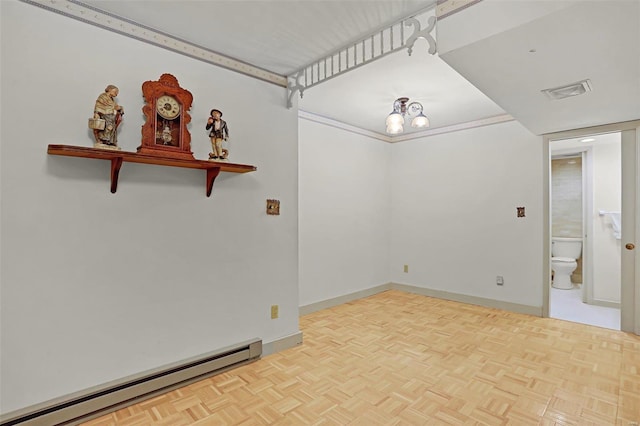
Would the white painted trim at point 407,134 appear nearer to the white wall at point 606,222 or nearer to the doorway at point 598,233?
the doorway at point 598,233

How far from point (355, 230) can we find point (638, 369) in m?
3.00

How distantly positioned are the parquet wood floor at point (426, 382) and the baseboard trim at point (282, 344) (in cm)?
5

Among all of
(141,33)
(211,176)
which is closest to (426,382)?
(211,176)

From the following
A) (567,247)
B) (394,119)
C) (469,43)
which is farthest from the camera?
(567,247)

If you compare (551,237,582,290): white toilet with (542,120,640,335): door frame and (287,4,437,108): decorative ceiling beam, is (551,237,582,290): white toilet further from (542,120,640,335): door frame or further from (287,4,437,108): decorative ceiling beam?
(287,4,437,108): decorative ceiling beam

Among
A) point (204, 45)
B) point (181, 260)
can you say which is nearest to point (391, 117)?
point (204, 45)

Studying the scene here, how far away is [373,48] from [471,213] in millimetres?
2888

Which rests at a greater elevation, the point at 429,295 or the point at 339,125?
the point at 339,125

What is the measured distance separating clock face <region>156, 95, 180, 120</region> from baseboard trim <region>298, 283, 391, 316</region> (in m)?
2.53

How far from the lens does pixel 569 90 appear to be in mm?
2344

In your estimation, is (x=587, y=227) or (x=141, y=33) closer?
(x=141, y=33)

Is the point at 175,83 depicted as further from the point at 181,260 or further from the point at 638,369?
the point at 638,369

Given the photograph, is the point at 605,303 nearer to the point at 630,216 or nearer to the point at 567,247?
the point at 567,247

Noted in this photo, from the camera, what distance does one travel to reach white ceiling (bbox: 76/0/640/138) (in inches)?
62.9
